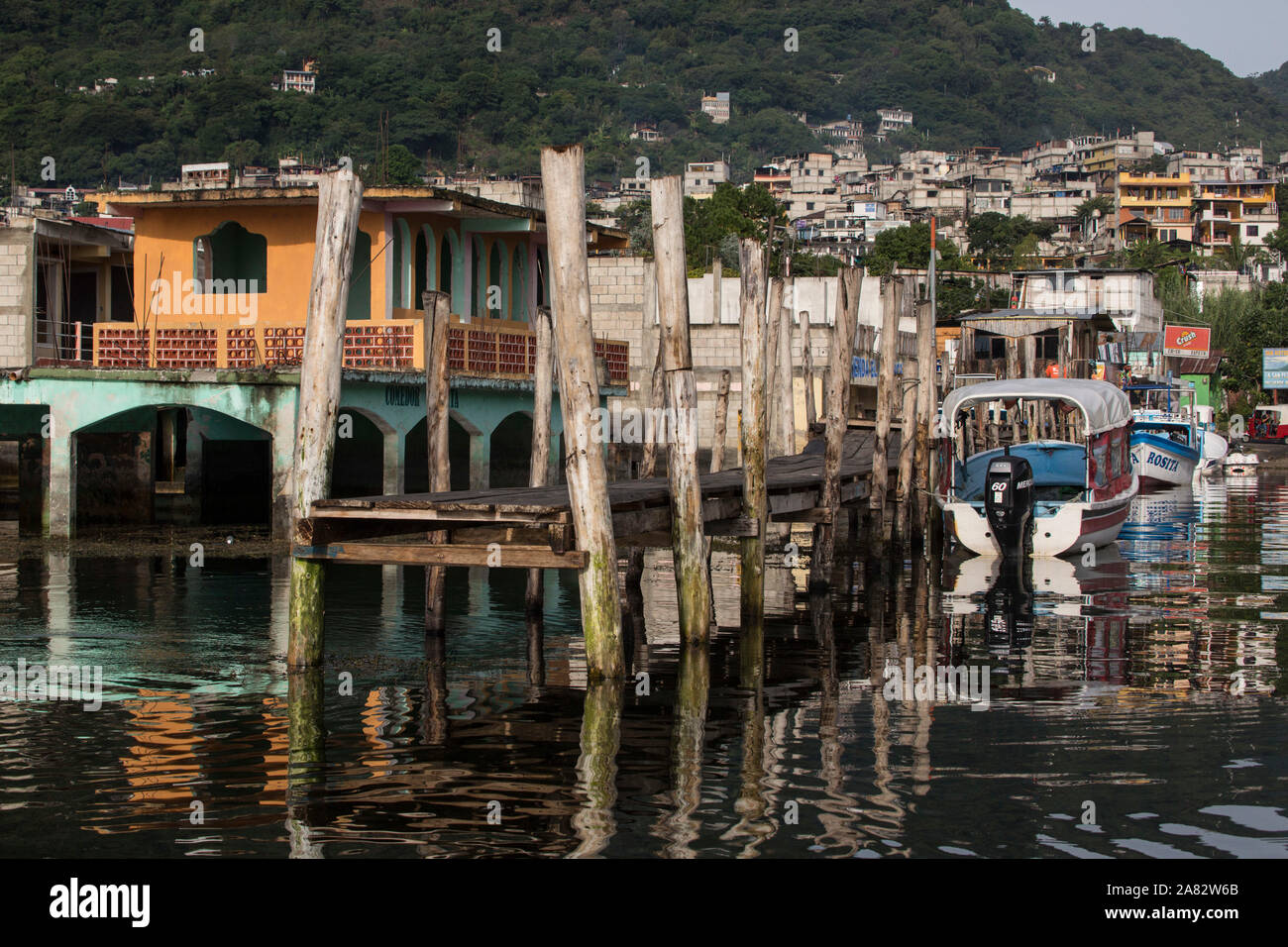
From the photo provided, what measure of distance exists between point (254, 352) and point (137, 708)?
40.0ft

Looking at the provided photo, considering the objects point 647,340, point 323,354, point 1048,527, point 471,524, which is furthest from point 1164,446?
point 323,354

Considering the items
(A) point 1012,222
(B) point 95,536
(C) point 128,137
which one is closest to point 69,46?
(C) point 128,137

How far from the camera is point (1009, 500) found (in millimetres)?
22203

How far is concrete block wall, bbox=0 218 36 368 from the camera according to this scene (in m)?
25.6

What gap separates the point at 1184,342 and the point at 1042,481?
143 feet

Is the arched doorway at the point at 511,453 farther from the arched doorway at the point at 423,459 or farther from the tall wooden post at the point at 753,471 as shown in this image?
the tall wooden post at the point at 753,471

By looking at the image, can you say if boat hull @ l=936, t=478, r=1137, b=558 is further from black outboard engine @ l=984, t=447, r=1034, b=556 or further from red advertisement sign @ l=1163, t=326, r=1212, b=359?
red advertisement sign @ l=1163, t=326, r=1212, b=359

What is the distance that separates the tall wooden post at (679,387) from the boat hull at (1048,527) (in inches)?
414

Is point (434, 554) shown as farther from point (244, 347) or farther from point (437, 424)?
point (244, 347)

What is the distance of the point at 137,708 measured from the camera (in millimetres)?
12125

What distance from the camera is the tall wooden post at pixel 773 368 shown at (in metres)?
21.9

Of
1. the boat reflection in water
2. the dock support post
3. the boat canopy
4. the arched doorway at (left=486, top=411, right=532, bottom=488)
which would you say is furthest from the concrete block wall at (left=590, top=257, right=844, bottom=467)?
the boat reflection in water

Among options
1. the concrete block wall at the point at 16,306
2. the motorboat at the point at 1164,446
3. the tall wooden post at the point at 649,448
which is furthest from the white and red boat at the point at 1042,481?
the motorboat at the point at 1164,446
